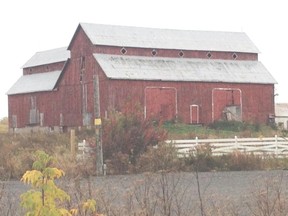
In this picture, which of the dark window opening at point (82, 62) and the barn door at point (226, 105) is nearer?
the barn door at point (226, 105)

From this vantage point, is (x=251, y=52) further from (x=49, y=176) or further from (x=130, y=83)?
(x=49, y=176)

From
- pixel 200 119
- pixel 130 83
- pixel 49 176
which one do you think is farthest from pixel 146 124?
pixel 200 119

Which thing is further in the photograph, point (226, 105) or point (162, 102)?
point (226, 105)

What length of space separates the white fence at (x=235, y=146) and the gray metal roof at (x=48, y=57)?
32291 millimetres

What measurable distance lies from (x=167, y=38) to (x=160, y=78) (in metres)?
6.40

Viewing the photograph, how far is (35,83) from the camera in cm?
5556

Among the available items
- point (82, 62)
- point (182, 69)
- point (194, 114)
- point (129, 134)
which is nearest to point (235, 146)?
point (129, 134)

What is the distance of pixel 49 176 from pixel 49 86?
156ft

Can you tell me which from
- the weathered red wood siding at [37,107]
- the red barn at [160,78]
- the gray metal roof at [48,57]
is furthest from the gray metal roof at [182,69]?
the gray metal roof at [48,57]

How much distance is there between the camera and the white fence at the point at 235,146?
77.7 feet

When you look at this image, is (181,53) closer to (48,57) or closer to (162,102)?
(162,102)

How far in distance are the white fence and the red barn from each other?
17999mm

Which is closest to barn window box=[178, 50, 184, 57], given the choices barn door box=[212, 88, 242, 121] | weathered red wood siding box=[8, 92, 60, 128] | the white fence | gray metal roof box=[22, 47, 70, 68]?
barn door box=[212, 88, 242, 121]

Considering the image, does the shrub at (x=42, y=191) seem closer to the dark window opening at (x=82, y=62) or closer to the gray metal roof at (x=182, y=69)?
the gray metal roof at (x=182, y=69)
